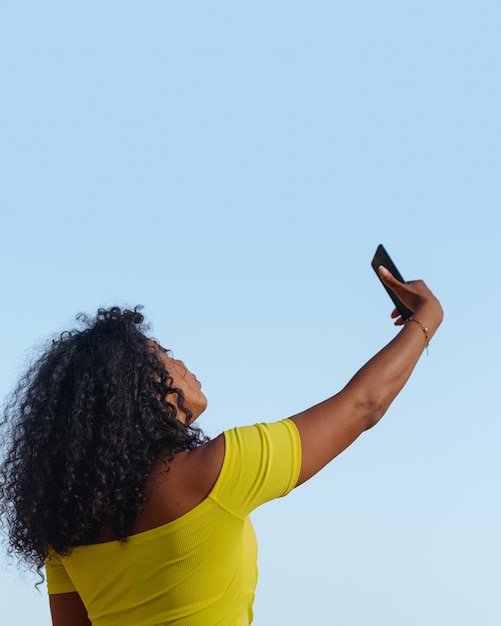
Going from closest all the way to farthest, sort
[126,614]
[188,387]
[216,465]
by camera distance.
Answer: [216,465] < [126,614] < [188,387]

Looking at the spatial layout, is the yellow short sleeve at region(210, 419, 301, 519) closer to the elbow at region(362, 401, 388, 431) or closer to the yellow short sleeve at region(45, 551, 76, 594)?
the elbow at region(362, 401, 388, 431)

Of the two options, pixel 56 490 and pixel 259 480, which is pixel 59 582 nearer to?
pixel 56 490

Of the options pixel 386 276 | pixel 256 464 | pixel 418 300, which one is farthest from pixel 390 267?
pixel 256 464

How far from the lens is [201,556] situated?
3270mm

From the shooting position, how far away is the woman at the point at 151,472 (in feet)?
10.6

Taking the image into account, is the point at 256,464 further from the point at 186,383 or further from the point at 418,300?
the point at 418,300

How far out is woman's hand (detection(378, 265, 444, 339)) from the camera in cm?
377

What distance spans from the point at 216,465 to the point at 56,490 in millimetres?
668

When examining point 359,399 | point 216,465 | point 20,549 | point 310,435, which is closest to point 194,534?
point 216,465

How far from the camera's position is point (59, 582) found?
3.77 meters

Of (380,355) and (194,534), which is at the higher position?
(380,355)

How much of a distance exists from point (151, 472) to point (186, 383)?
52 centimetres

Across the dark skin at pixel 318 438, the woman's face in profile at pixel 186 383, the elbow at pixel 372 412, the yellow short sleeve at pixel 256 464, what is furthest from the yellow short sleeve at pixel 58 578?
the elbow at pixel 372 412

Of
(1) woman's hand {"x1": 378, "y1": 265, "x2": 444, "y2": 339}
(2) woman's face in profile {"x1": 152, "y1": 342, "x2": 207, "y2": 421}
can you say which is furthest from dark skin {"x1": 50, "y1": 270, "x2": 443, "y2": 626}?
(2) woman's face in profile {"x1": 152, "y1": 342, "x2": 207, "y2": 421}
